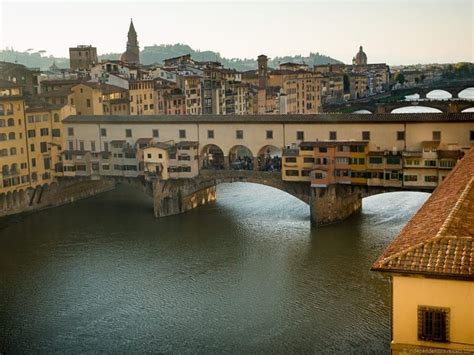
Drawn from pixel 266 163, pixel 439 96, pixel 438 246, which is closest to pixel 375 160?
pixel 266 163

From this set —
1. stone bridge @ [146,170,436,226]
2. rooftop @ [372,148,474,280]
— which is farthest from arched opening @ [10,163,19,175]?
rooftop @ [372,148,474,280]

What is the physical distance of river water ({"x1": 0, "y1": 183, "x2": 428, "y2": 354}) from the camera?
16016 millimetres

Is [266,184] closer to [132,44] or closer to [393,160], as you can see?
[393,160]

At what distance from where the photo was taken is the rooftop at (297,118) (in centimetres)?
2570

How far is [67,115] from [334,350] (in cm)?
2173

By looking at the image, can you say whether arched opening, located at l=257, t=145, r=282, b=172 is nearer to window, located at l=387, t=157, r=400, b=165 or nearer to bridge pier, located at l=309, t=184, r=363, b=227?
bridge pier, located at l=309, t=184, r=363, b=227

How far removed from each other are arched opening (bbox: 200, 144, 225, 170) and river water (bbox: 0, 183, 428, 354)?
1.79 metres

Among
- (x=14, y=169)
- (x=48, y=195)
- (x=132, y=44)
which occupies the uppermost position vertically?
(x=132, y=44)

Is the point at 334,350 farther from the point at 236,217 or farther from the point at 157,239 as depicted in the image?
the point at 236,217

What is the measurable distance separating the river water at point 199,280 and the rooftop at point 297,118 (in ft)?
12.1

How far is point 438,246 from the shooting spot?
8898 mm

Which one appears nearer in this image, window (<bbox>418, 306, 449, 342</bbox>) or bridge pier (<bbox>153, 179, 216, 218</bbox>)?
window (<bbox>418, 306, 449, 342</bbox>)

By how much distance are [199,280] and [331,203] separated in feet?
25.5

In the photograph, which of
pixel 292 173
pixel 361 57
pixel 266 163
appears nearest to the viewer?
pixel 292 173
